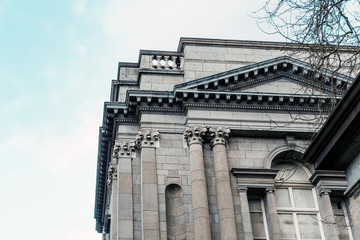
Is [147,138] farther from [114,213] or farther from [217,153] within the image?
[114,213]

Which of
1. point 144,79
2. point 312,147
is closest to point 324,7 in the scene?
point 312,147

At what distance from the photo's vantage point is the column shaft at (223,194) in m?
24.5

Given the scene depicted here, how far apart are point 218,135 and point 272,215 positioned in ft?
13.7

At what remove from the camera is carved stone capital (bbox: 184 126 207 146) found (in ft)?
88.2

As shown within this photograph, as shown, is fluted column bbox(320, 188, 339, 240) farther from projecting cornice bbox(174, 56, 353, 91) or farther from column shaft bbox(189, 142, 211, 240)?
column shaft bbox(189, 142, 211, 240)

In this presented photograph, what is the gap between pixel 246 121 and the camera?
91.9ft

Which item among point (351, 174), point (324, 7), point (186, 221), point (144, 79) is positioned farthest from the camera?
point (144, 79)

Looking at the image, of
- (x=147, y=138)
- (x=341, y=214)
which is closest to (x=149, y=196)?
(x=147, y=138)

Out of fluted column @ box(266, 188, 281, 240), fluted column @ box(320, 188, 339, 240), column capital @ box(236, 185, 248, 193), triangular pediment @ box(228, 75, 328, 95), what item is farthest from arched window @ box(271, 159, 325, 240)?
triangular pediment @ box(228, 75, 328, 95)

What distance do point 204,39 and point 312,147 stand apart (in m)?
20.1

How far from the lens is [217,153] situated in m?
26.7

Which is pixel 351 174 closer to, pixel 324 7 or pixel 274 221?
pixel 324 7

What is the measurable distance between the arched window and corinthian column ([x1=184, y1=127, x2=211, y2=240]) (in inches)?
136

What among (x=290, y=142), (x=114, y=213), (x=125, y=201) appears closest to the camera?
(x=125, y=201)
